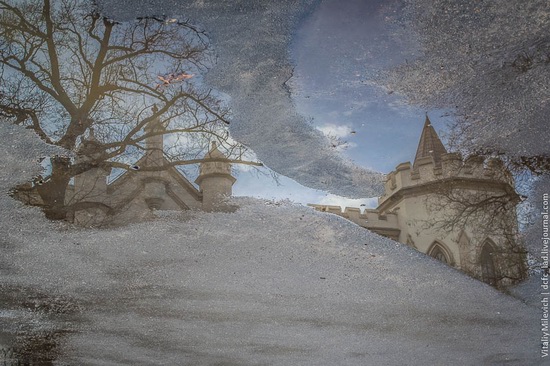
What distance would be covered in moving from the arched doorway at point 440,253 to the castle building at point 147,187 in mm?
1894

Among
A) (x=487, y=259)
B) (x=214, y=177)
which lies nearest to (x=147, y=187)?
(x=214, y=177)

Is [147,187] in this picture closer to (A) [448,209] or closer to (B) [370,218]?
(B) [370,218]

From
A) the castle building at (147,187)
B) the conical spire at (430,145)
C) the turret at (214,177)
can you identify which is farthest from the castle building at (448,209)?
the castle building at (147,187)

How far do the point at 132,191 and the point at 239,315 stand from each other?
372 cm

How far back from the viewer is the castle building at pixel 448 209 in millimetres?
3590

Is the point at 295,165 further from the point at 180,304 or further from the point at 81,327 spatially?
the point at 81,327

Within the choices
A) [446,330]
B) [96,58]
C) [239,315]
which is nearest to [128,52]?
[96,58]

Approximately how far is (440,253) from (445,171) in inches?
33.0

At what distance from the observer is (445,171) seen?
3715 mm

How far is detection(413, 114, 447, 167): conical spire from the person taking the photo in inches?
137

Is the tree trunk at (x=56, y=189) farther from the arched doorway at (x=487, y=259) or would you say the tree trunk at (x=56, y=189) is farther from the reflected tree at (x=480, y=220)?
the arched doorway at (x=487, y=259)

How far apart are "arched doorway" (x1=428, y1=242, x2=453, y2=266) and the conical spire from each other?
82 cm

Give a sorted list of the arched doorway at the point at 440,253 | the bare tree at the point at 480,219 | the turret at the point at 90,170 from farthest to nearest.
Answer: the arched doorway at the point at 440,253
the bare tree at the point at 480,219
the turret at the point at 90,170

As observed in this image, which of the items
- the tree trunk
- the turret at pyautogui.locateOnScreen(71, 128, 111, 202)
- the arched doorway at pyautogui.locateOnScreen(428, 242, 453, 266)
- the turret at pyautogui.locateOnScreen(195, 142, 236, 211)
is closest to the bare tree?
the arched doorway at pyautogui.locateOnScreen(428, 242, 453, 266)
